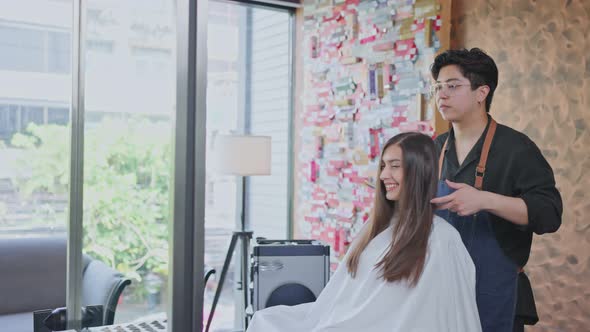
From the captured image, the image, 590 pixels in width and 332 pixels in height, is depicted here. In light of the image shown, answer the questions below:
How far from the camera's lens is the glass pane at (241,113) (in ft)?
15.4

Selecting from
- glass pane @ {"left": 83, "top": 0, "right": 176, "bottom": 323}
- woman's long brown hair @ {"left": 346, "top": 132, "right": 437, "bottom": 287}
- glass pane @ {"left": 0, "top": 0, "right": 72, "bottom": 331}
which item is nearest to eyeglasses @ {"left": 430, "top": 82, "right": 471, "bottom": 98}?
woman's long brown hair @ {"left": 346, "top": 132, "right": 437, "bottom": 287}

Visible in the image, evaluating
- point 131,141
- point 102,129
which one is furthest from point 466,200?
point 131,141

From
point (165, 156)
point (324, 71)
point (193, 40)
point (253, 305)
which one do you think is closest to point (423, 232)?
point (193, 40)

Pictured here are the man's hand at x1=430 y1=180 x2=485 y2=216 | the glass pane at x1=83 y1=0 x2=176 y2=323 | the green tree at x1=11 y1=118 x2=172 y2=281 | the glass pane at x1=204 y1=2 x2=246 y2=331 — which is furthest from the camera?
the glass pane at x1=204 y1=2 x2=246 y2=331

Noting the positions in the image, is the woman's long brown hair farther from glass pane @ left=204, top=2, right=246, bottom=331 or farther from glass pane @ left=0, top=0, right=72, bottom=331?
glass pane @ left=204, top=2, right=246, bottom=331

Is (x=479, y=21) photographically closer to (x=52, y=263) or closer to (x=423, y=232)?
(x=423, y=232)

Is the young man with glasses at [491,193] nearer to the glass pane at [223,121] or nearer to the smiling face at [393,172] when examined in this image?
the smiling face at [393,172]

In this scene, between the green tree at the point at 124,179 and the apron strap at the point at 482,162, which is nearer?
the apron strap at the point at 482,162

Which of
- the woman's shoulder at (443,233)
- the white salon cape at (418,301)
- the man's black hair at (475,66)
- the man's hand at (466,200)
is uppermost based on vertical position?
the man's black hair at (475,66)

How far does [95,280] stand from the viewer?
3062 mm

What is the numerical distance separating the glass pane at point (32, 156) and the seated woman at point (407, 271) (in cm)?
232

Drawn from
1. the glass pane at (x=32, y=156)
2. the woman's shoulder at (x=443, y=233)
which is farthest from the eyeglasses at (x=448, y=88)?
the glass pane at (x=32, y=156)

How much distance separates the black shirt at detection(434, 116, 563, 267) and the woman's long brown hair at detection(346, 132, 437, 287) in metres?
0.18

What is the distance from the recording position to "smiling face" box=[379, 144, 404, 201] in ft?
6.84
